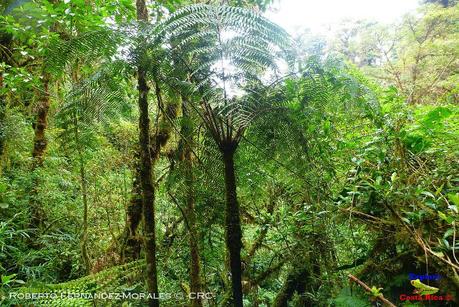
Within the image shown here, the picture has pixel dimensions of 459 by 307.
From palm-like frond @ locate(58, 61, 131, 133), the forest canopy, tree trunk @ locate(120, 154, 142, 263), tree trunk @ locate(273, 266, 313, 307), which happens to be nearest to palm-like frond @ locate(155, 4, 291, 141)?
the forest canopy

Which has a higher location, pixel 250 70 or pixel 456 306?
pixel 250 70

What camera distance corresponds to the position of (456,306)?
1.24 metres

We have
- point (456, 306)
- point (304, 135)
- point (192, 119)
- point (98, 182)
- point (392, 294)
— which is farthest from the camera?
point (98, 182)

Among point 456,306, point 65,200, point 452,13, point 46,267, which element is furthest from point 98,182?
point 452,13

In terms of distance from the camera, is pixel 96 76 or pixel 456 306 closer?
pixel 456 306

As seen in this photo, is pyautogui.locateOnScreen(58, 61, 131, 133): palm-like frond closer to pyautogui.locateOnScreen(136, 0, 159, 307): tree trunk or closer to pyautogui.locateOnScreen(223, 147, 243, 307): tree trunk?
pyautogui.locateOnScreen(136, 0, 159, 307): tree trunk

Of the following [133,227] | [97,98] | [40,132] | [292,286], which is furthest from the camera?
[40,132]

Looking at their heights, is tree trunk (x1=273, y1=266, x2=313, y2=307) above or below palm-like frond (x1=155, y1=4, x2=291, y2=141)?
below

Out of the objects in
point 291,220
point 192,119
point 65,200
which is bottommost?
point 291,220

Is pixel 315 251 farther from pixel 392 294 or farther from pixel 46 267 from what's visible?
pixel 46 267

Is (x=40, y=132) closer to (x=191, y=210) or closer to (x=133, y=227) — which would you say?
(x=133, y=227)

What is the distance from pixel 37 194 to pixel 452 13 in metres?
9.88

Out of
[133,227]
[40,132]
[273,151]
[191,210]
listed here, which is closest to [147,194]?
[191,210]

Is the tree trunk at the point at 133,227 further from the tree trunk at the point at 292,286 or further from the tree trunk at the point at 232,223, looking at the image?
the tree trunk at the point at 232,223
